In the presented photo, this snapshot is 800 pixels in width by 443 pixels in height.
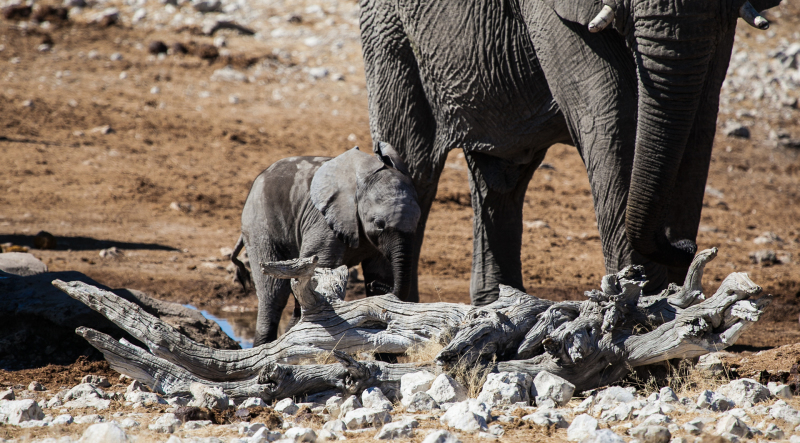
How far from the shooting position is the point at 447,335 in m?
3.77

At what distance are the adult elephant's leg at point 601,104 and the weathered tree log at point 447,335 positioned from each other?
404 mm

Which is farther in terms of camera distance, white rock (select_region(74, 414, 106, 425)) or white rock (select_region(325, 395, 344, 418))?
white rock (select_region(325, 395, 344, 418))

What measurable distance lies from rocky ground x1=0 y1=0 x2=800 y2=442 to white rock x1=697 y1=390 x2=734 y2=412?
12 millimetres

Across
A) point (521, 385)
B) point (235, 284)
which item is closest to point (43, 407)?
point (521, 385)

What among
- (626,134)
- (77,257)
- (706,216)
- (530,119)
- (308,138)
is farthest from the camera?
(308,138)

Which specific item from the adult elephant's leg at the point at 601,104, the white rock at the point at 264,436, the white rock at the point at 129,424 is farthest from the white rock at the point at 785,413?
the white rock at the point at 129,424

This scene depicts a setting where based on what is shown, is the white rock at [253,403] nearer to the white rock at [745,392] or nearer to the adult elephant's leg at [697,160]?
the white rock at [745,392]

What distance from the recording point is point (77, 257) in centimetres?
764

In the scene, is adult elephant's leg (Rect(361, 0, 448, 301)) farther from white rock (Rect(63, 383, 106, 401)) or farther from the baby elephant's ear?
white rock (Rect(63, 383, 106, 401))

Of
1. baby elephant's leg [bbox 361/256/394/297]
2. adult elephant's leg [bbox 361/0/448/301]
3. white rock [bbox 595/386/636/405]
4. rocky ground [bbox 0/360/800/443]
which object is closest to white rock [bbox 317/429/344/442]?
rocky ground [bbox 0/360/800/443]

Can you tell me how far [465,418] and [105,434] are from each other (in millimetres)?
1241

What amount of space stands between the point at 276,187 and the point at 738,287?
8.60 feet

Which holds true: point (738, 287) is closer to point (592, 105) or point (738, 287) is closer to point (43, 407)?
point (592, 105)

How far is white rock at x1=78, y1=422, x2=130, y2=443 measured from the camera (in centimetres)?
281
